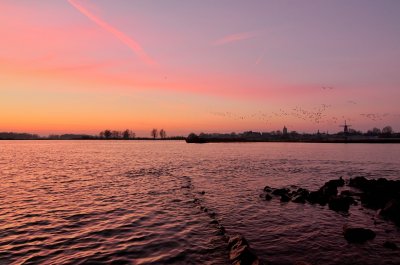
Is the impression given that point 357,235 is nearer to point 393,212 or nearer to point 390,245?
point 390,245

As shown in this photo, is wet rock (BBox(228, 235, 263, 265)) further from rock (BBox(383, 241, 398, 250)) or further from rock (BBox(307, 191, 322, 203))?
rock (BBox(307, 191, 322, 203))

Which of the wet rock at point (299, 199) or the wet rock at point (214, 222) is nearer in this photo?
the wet rock at point (214, 222)

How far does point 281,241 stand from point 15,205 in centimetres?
1985

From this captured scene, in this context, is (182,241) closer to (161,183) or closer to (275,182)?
(161,183)

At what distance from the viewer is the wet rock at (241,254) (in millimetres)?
12578

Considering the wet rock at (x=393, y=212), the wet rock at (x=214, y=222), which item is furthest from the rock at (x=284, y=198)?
the wet rock at (x=214, y=222)

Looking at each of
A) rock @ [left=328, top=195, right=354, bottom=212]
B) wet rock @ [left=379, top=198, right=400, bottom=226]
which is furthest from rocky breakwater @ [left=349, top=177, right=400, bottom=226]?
rock @ [left=328, top=195, right=354, bottom=212]

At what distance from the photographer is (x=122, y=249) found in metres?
14.9

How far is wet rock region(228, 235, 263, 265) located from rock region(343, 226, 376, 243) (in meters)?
6.05

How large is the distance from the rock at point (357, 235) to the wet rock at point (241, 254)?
6047mm

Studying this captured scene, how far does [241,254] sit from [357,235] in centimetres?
752

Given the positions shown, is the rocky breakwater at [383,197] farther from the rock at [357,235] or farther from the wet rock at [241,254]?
the wet rock at [241,254]

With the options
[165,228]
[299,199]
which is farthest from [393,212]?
[165,228]

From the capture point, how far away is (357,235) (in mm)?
16844
